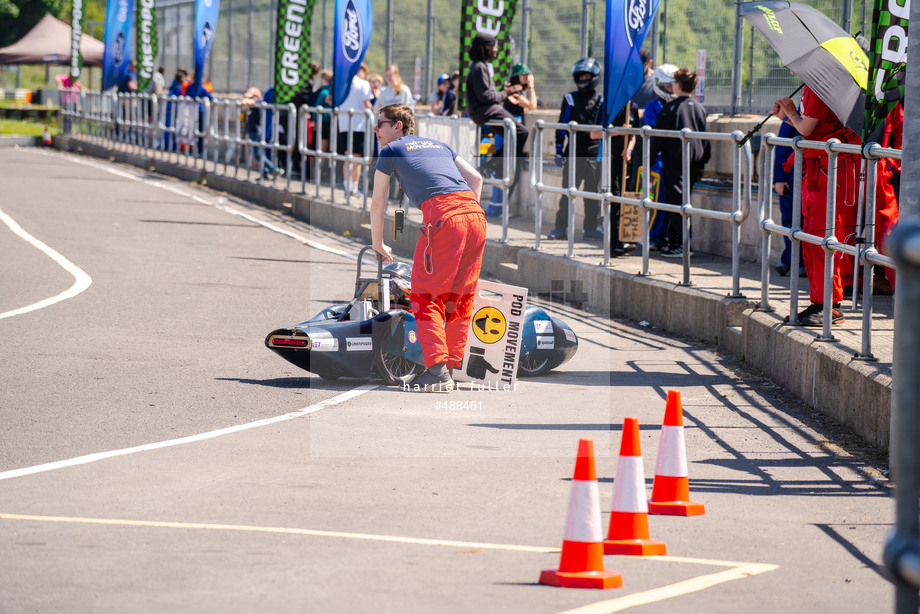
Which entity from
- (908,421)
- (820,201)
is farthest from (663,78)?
(908,421)

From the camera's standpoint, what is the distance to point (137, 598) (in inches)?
174

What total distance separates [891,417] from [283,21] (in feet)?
63.2

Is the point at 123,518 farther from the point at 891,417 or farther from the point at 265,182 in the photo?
the point at 265,182

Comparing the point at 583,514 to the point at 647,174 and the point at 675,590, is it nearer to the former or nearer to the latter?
the point at 675,590

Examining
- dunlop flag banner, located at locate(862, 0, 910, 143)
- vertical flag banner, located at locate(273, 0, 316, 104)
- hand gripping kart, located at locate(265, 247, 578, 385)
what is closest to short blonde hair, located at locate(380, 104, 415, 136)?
hand gripping kart, located at locate(265, 247, 578, 385)

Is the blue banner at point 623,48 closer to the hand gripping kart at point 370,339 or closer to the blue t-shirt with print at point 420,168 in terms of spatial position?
the hand gripping kart at point 370,339

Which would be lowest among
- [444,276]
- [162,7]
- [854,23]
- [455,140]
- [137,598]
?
[137,598]

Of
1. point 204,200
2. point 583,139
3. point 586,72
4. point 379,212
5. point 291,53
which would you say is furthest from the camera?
point 291,53

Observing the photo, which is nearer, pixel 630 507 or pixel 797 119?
pixel 630 507

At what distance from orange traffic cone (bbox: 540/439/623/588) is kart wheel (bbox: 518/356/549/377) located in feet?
14.2

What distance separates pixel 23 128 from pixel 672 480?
4848 cm

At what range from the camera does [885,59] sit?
7.44 metres

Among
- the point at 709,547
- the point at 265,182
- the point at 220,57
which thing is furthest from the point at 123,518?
the point at 220,57

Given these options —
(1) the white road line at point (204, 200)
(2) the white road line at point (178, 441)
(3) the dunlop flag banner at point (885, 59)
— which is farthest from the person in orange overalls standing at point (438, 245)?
(1) the white road line at point (204, 200)
